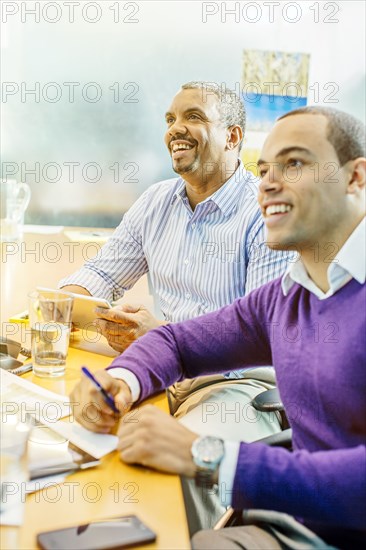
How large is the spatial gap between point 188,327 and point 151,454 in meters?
0.48

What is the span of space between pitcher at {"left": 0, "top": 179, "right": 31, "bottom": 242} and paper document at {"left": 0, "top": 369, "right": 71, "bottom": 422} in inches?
71.9

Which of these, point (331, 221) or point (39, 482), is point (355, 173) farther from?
point (39, 482)

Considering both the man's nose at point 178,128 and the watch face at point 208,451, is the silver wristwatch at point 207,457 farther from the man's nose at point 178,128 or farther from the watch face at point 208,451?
the man's nose at point 178,128

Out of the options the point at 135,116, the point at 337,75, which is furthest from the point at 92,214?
the point at 337,75

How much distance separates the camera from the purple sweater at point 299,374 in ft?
2.80

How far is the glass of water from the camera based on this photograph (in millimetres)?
1324

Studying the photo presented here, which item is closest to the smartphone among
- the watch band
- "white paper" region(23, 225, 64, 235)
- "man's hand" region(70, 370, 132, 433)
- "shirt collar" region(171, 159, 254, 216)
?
the watch band

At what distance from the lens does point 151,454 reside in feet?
2.97

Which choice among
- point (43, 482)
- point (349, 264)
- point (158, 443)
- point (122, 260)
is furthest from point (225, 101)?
point (43, 482)

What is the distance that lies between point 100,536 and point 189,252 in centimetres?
129

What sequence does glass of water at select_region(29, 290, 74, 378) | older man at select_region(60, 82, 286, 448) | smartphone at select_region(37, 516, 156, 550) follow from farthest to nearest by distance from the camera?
older man at select_region(60, 82, 286, 448), glass of water at select_region(29, 290, 74, 378), smartphone at select_region(37, 516, 156, 550)

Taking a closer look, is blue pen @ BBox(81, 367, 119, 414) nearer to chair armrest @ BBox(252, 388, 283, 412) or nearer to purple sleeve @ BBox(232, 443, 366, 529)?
purple sleeve @ BBox(232, 443, 366, 529)

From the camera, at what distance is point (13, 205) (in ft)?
9.70

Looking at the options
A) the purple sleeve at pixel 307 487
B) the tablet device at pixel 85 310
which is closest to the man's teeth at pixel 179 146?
the tablet device at pixel 85 310
